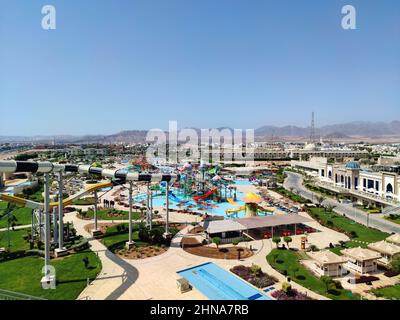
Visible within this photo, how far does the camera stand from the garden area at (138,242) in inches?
919

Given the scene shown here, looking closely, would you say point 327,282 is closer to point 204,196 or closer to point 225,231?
point 225,231

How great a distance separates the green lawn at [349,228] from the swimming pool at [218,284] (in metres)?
10.0

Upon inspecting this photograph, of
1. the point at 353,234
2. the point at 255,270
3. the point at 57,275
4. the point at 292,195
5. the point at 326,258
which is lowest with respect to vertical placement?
the point at 292,195

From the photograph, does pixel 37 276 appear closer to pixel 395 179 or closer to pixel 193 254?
pixel 193 254

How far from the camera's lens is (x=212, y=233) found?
26.9 meters

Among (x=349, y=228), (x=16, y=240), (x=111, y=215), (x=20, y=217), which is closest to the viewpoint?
(x=16, y=240)

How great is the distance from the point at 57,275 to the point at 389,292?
19.9 m

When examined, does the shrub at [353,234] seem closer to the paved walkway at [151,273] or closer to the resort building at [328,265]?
the paved walkway at [151,273]

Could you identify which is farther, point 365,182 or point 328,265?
point 365,182

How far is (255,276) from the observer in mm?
19234

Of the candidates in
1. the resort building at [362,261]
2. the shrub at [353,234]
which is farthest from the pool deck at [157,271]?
the resort building at [362,261]

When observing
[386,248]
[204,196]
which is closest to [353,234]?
[386,248]
